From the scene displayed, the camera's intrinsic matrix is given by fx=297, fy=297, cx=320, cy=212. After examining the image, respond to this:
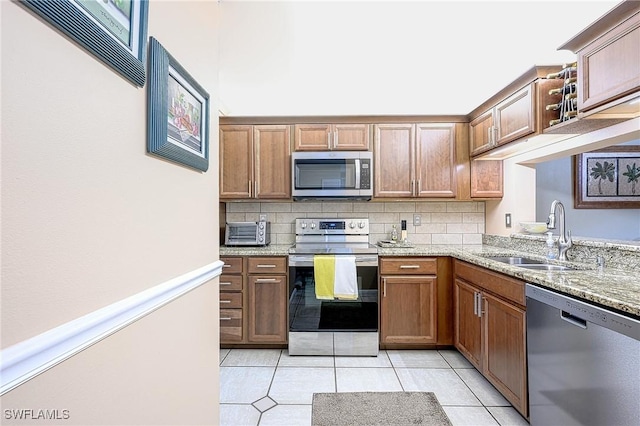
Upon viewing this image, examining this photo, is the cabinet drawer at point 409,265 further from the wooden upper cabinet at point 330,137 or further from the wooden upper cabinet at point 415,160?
the wooden upper cabinet at point 330,137

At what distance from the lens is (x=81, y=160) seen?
60 centimetres

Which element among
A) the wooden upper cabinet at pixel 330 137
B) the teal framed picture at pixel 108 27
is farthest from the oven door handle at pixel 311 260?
the teal framed picture at pixel 108 27

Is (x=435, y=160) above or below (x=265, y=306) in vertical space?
above

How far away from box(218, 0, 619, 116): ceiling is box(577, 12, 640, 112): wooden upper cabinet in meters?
0.51

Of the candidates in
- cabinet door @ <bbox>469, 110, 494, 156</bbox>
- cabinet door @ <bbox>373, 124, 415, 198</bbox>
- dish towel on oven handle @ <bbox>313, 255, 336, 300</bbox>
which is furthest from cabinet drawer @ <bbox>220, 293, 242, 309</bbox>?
cabinet door @ <bbox>469, 110, 494, 156</bbox>

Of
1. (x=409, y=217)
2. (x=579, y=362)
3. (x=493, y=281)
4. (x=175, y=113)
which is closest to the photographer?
(x=175, y=113)

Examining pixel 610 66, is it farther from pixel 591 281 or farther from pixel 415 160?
pixel 415 160

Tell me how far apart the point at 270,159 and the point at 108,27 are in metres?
2.32

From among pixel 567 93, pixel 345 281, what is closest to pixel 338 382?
pixel 345 281

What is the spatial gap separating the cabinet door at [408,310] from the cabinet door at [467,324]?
0.59 ft

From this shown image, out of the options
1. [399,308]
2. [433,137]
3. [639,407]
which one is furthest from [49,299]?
[433,137]

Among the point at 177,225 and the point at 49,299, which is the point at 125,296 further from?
the point at 177,225

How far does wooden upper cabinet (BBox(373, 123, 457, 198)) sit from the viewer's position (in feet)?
9.66

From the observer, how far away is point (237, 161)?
117 inches
